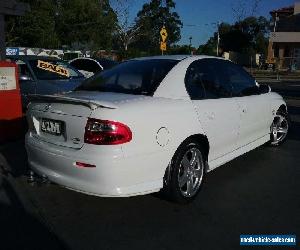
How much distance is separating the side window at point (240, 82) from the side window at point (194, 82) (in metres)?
0.72

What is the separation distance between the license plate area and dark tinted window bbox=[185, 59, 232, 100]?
1.42m

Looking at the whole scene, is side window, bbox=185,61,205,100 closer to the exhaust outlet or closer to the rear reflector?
the rear reflector

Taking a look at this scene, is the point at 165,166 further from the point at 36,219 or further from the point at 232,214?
the point at 36,219

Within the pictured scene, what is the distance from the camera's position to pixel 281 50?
183 feet

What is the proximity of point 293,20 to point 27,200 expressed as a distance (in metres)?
58.5

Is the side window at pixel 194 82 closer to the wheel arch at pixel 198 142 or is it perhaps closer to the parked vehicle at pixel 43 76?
the wheel arch at pixel 198 142

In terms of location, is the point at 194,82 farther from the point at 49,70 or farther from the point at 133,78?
the point at 49,70

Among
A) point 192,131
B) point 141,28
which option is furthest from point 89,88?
point 141,28

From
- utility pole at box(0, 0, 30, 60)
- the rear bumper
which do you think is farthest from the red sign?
the rear bumper

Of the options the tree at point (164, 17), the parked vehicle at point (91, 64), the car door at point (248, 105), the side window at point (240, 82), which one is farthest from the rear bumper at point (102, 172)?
the tree at point (164, 17)

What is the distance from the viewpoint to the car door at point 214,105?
15.0ft

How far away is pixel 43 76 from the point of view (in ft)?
31.9

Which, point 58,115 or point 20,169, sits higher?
point 58,115

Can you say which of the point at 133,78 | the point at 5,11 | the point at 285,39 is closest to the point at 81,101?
the point at 133,78
